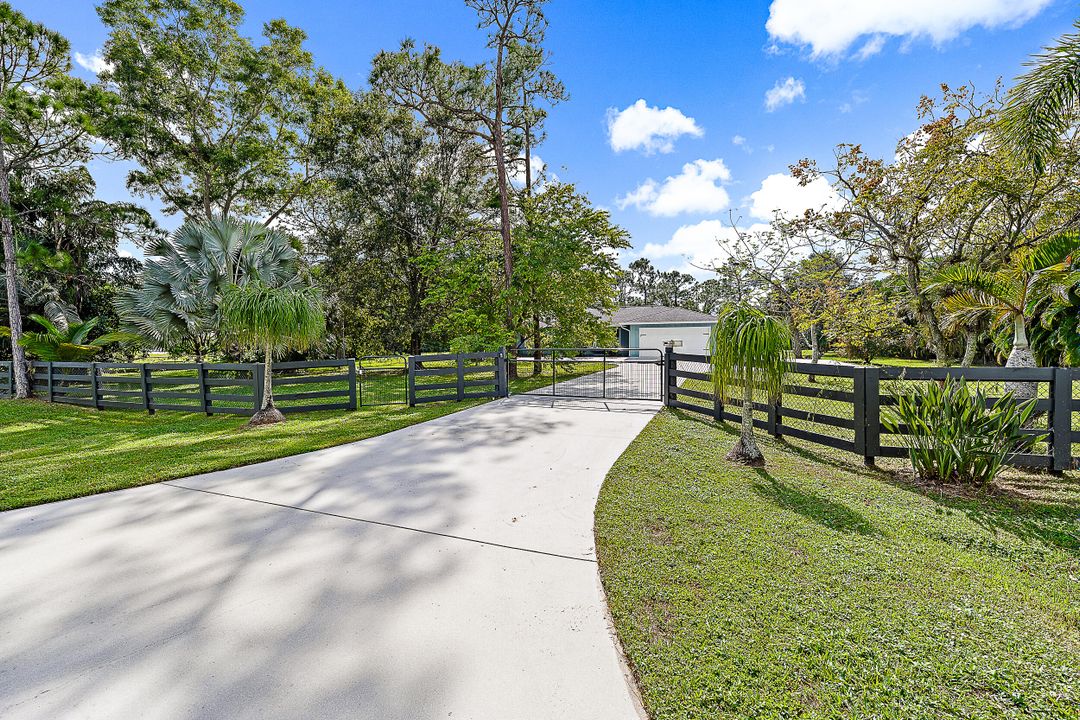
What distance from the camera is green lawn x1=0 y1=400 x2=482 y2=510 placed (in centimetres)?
429

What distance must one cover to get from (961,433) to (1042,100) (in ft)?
13.1

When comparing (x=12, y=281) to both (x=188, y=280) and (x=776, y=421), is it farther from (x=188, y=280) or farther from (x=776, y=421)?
(x=776, y=421)

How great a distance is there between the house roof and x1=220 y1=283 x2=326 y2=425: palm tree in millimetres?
18158

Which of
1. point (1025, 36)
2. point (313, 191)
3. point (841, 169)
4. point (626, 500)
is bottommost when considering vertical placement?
point (626, 500)

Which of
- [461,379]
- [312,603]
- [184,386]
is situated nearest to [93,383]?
[184,386]

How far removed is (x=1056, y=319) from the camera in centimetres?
523

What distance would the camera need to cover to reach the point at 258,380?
7.70 m

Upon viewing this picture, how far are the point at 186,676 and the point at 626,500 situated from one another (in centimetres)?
291

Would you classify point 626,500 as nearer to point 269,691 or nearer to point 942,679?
point 942,679

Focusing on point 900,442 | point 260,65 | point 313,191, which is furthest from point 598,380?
point 260,65

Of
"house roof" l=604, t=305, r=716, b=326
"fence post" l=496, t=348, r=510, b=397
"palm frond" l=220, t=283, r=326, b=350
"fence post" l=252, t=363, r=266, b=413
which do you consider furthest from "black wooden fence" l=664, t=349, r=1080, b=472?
"house roof" l=604, t=305, r=716, b=326

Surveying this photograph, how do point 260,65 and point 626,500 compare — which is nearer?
point 626,500

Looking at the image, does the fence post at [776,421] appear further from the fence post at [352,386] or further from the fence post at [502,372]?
the fence post at [352,386]

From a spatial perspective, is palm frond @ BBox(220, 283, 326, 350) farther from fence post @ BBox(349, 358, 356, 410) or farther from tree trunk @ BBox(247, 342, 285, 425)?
fence post @ BBox(349, 358, 356, 410)
